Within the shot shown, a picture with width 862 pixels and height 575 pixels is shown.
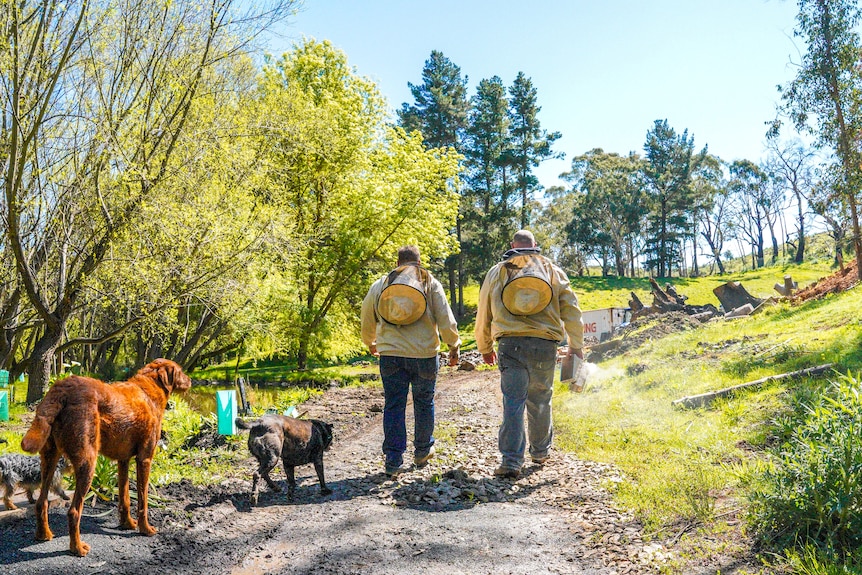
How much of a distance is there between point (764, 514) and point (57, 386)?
4.84 m

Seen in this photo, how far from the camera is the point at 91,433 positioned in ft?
14.8

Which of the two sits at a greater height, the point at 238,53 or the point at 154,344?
the point at 238,53

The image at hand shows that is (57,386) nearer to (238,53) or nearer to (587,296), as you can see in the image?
(238,53)

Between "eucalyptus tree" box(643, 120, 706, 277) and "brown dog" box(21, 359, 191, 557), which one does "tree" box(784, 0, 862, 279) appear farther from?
"eucalyptus tree" box(643, 120, 706, 277)

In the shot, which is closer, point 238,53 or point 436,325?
point 436,325

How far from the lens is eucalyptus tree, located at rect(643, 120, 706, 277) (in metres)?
72.0

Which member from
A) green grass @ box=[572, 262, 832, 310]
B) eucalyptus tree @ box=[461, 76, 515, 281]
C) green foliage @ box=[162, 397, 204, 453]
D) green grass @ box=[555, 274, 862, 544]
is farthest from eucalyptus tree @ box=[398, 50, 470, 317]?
green foliage @ box=[162, 397, 204, 453]

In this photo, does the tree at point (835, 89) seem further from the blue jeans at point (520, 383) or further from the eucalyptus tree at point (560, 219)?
the eucalyptus tree at point (560, 219)

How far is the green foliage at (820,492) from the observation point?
3924 millimetres

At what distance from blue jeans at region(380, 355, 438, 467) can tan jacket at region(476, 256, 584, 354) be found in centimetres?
71

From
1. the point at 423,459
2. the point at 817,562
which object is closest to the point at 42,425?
the point at 423,459

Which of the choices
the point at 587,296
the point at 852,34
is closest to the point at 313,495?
the point at 852,34

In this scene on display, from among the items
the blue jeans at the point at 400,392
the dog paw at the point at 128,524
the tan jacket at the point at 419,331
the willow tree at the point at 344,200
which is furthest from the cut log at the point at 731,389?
the willow tree at the point at 344,200

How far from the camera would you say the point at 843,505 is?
3.92 metres
